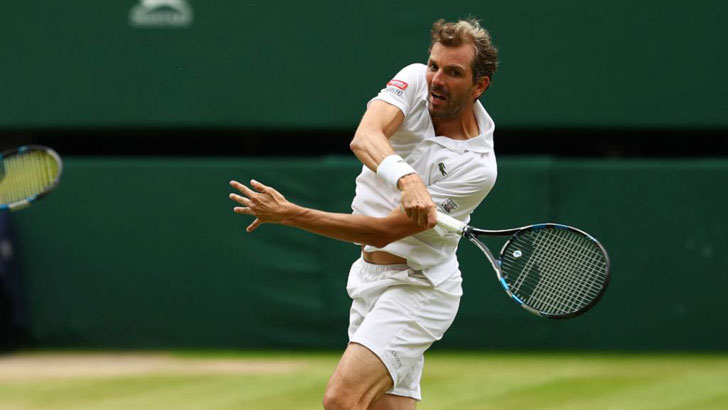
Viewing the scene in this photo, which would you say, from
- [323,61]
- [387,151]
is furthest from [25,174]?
[323,61]

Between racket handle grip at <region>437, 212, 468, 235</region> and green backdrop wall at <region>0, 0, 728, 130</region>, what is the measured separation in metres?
4.45

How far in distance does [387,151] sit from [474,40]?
1.93 ft

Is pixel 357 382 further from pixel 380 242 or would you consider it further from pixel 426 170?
pixel 426 170

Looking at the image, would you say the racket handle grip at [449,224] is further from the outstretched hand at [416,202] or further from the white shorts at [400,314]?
the white shorts at [400,314]

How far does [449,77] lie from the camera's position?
162 inches

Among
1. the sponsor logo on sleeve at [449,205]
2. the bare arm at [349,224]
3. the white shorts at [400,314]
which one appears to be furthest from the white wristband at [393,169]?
the white shorts at [400,314]

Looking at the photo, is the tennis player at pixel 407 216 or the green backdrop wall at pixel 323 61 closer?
the tennis player at pixel 407 216

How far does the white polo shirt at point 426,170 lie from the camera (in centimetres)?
421

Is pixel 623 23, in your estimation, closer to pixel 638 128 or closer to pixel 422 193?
pixel 638 128

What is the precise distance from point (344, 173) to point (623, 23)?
8.01 ft

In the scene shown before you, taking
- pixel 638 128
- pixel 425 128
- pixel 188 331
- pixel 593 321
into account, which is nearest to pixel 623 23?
pixel 638 128

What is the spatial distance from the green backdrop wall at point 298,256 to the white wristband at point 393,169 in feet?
14.3

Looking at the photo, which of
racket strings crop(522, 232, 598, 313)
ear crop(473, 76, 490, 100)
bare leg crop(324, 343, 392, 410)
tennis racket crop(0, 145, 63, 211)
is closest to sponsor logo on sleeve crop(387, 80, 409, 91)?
ear crop(473, 76, 490, 100)

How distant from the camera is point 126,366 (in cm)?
787
